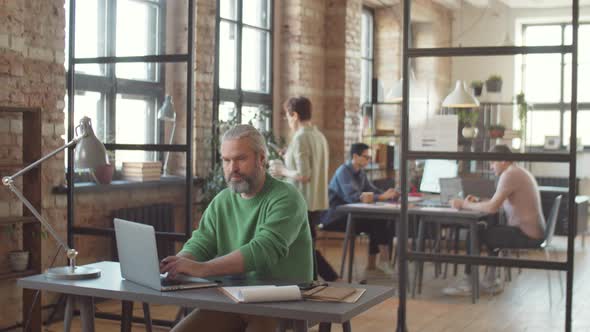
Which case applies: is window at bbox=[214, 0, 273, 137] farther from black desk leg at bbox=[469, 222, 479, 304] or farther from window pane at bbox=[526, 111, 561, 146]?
window pane at bbox=[526, 111, 561, 146]

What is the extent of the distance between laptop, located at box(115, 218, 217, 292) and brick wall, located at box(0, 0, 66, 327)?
2238 millimetres

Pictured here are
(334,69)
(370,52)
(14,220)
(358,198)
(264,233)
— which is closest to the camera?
(264,233)

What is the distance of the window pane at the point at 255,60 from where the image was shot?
8.78m

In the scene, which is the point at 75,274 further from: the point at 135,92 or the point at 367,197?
the point at 367,197

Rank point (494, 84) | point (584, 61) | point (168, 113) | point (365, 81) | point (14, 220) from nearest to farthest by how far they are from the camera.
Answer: point (14, 220) → point (168, 113) → point (494, 84) → point (365, 81) → point (584, 61)

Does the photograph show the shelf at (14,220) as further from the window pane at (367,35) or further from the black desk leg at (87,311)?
the window pane at (367,35)

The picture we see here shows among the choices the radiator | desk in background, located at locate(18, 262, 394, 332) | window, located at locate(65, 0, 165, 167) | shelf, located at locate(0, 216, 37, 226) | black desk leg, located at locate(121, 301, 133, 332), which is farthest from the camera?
the radiator

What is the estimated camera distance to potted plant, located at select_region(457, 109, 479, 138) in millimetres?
5416

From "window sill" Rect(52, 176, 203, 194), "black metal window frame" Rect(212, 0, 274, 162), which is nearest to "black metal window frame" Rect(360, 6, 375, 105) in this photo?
"black metal window frame" Rect(212, 0, 274, 162)

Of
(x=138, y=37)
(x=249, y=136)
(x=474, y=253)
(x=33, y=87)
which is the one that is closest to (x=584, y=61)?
(x=474, y=253)

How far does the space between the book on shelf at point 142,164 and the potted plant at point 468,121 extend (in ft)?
7.12

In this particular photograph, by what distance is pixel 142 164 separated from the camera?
6.00 m

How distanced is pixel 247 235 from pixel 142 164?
268 centimetres

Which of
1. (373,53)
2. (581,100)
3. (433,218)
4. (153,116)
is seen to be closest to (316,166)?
(433,218)
